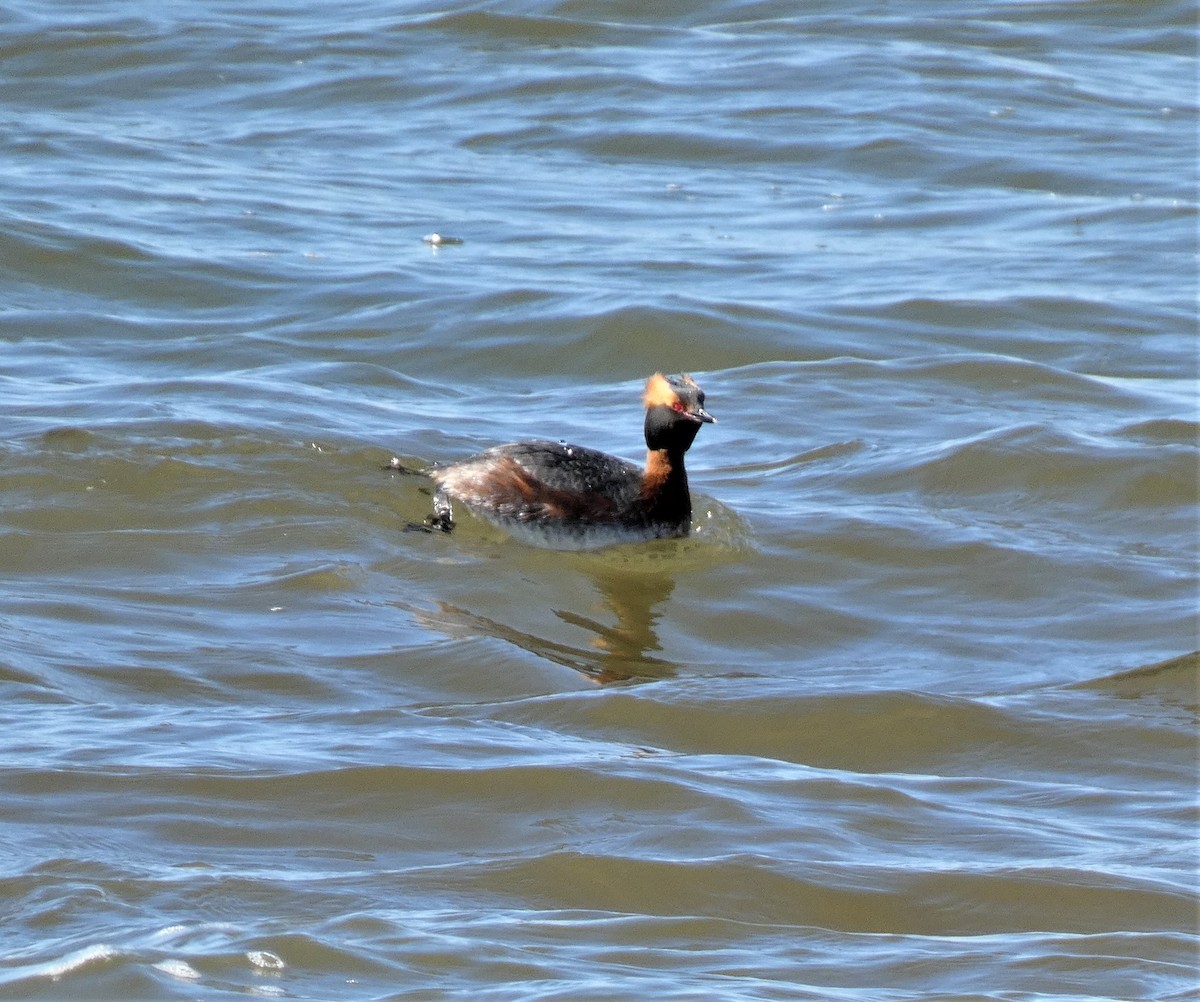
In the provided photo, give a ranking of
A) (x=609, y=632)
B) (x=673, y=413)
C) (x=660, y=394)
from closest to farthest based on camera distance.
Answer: (x=609, y=632)
(x=673, y=413)
(x=660, y=394)

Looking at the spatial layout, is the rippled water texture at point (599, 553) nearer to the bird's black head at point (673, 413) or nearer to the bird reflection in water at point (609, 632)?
the bird reflection in water at point (609, 632)

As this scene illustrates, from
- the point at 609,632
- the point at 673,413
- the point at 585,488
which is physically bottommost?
the point at 609,632

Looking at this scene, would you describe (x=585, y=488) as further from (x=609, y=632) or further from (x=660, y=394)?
(x=609, y=632)

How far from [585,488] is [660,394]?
57 cm

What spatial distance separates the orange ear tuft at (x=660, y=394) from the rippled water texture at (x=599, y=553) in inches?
27.3

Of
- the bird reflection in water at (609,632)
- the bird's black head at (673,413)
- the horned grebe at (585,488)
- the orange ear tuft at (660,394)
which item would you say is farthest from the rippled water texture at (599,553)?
the orange ear tuft at (660,394)

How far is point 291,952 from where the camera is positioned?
4754 millimetres

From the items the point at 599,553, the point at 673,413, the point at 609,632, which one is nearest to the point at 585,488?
the point at 599,553

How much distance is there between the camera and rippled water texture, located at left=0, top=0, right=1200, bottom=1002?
17.3ft

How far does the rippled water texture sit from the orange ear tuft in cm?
69

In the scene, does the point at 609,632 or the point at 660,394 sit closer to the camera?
the point at 609,632

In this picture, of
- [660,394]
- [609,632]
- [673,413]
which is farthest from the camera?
[660,394]

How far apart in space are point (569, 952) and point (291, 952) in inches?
26.8

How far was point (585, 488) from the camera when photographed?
30.1 ft
